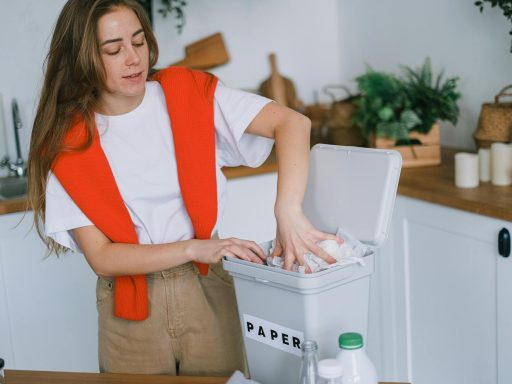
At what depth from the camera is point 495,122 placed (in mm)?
2373

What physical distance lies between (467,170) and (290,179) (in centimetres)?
104

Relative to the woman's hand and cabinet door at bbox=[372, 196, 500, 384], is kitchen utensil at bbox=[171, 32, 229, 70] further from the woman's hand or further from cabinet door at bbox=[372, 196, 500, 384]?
the woman's hand

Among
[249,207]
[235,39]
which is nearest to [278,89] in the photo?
[235,39]

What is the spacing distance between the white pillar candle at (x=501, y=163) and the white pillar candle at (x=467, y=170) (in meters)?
0.05

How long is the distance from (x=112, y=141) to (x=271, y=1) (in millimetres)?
1843

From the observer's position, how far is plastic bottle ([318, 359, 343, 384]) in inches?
37.4

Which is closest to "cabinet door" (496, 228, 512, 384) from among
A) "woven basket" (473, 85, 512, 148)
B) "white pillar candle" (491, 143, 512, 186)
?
"white pillar candle" (491, 143, 512, 186)

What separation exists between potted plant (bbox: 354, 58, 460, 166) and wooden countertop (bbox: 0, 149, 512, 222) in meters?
0.07

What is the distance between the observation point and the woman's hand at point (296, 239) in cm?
128

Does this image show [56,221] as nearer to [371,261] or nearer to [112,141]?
[112,141]

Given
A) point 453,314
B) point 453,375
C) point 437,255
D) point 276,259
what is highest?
point 276,259

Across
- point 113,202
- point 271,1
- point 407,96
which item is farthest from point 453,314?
point 271,1

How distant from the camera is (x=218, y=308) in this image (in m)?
1.62

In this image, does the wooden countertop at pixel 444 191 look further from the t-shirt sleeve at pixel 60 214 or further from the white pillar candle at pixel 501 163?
the t-shirt sleeve at pixel 60 214
